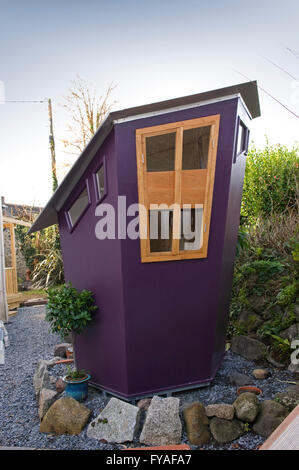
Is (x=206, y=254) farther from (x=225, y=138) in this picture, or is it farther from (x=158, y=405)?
(x=158, y=405)

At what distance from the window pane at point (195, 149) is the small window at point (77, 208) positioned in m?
1.31

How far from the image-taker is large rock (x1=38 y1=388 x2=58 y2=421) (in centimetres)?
394

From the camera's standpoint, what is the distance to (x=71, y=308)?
4.07m

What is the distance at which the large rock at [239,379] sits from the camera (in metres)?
4.14

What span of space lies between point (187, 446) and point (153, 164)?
10.2 ft

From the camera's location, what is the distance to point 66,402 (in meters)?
3.74

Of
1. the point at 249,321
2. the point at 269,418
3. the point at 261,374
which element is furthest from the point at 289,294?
the point at 269,418

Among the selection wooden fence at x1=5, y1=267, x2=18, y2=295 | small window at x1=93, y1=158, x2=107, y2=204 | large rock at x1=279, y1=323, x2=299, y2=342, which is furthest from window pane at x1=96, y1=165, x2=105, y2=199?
wooden fence at x1=5, y1=267, x2=18, y2=295

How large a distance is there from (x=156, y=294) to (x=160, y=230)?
0.71 metres

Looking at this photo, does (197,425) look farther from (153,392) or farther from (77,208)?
(77,208)

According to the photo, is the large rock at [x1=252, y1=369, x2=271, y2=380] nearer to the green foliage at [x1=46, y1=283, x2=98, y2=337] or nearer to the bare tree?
the green foliage at [x1=46, y1=283, x2=98, y2=337]

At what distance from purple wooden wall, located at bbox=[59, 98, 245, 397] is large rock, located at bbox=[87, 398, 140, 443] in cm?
37

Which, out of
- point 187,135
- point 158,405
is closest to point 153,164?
point 187,135

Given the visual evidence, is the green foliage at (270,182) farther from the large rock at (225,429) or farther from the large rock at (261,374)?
the large rock at (225,429)
